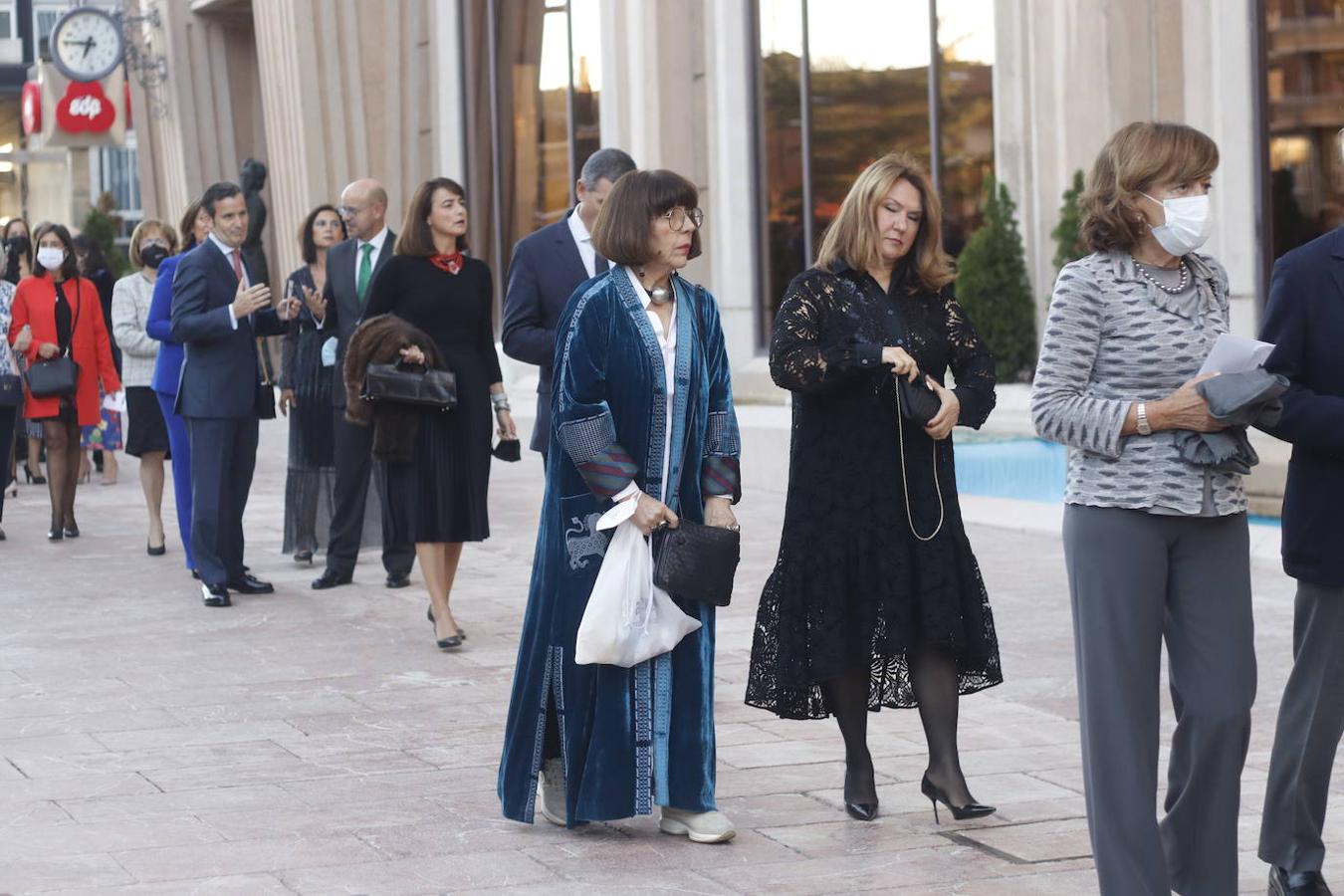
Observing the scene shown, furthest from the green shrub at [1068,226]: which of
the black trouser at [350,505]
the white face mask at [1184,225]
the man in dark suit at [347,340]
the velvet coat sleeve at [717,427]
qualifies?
the white face mask at [1184,225]

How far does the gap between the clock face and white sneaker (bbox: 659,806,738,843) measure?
29969 mm

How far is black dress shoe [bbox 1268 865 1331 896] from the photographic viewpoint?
4.86m

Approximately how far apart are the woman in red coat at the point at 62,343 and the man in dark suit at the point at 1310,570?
10015mm

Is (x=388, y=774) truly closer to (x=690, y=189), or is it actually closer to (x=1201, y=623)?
(x=690, y=189)

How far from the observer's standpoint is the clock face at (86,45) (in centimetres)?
3341

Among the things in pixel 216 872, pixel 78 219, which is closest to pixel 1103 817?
pixel 216 872

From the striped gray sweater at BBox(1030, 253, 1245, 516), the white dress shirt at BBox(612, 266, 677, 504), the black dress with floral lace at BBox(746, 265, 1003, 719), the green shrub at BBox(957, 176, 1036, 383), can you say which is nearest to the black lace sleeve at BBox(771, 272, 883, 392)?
the black dress with floral lace at BBox(746, 265, 1003, 719)

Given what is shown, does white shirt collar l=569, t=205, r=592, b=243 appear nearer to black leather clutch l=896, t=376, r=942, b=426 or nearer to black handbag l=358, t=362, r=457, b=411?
black handbag l=358, t=362, r=457, b=411

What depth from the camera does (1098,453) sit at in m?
4.63

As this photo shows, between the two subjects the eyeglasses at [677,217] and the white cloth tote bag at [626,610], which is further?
the eyeglasses at [677,217]

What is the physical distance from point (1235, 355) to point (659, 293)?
1.75 metres

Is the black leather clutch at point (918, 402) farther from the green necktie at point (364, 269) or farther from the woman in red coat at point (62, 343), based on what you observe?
the woman in red coat at point (62, 343)

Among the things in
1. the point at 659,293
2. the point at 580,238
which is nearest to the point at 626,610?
the point at 659,293

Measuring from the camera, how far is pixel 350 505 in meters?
10.9
